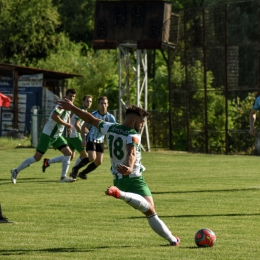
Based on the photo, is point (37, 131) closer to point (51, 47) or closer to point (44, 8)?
point (44, 8)

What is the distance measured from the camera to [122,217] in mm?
13320

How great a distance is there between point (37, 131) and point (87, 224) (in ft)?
87.8

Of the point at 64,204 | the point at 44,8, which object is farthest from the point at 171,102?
the point at 64,204

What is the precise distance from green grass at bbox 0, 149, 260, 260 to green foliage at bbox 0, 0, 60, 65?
35.3 metres

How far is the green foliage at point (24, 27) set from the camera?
58.2 m

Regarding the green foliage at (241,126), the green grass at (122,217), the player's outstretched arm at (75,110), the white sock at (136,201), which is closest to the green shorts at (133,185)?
the white sock at (136,201)

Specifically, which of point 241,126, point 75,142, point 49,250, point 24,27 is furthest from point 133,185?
point 24,27

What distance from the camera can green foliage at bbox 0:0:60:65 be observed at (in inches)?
2292

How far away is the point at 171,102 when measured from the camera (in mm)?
39719

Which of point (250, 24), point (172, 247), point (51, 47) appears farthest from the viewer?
point (51, 47)

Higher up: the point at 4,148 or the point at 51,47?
the point at 51,47

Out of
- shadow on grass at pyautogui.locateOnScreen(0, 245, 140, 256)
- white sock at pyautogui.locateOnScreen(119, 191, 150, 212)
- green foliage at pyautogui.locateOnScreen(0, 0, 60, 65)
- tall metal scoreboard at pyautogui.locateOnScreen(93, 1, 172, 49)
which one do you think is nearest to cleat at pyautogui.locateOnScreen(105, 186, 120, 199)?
white sock at pyautogui.locateOnScreen(119, 191, 150, 212)

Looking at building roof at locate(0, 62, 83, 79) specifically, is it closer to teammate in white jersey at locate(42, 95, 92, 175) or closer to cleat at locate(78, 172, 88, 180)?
teammate in white jersey at locate(42, 95, 92, 175)

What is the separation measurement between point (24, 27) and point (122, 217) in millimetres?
46855
